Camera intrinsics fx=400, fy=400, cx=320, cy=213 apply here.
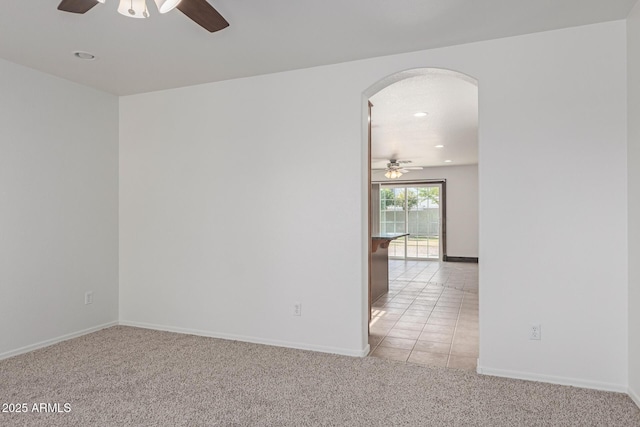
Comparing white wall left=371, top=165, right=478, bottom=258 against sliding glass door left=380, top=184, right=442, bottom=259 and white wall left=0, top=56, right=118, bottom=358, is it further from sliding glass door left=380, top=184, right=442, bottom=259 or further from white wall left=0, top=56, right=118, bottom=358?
white wall left=0, top=56, right=118, bottom=358

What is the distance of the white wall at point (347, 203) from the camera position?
2.69 metres

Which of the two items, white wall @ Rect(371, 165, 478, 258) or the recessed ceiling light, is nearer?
the recessed ceiling light

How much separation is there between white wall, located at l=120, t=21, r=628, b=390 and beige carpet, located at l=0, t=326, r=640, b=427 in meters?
0.31

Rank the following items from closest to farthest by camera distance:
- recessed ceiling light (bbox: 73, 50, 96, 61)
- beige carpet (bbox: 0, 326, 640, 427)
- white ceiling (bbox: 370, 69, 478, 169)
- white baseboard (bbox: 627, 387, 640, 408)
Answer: beige carpet (bbox: 0, 326, 640, 427) < white baseboard (bbox: 627, 387, 640, 408) < recessed ceiling light (bbox: 73, 50, 96, 61) < white ceiling (bbox: 370, 69, 478, 169)

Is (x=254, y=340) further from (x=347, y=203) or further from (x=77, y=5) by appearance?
(x=77, y=5)

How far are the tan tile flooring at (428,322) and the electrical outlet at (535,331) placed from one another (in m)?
0.51

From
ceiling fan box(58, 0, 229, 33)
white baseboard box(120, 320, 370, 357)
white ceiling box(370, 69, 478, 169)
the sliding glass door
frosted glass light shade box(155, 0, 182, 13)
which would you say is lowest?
white baseboard box(120, 320, 370, 357)

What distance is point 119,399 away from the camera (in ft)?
8.22

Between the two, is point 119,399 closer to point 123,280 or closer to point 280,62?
point 123,280

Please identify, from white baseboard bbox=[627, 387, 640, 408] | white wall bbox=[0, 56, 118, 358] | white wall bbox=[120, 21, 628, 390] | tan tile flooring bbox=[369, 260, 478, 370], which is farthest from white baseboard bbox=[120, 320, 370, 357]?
white baseboard bbox=[627, 387, 640, 408]

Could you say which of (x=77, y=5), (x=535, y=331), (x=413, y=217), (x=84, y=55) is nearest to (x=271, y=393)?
(x=535, y=331)

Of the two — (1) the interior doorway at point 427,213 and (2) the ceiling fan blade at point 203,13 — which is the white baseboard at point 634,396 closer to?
(1) the interior doorway at point 427,213

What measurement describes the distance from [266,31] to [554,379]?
3121mm

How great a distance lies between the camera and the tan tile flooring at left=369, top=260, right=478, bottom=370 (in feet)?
11.0
